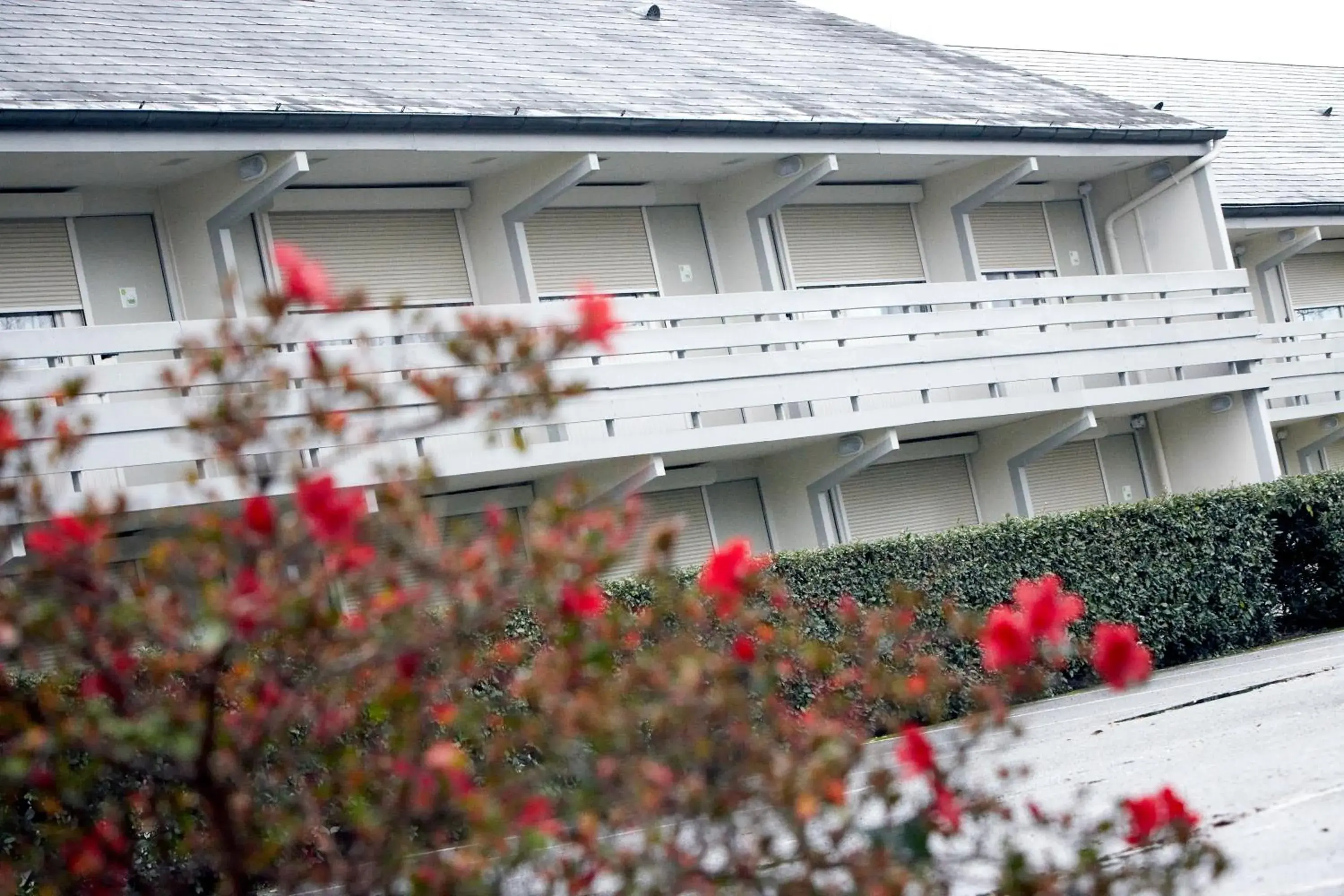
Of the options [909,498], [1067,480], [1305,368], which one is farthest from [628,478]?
[1305,368]

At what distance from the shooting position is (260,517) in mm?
3709

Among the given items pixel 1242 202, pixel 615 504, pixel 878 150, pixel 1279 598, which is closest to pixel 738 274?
pixel 878 150

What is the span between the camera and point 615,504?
171 inches

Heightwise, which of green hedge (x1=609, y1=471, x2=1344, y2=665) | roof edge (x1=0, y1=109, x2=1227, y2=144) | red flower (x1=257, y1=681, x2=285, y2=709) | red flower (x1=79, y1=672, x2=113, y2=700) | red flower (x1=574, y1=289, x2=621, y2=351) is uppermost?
roof edge (x1=0, y1=109, x2=1227, y2=144)

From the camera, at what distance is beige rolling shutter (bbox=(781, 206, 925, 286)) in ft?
76.5

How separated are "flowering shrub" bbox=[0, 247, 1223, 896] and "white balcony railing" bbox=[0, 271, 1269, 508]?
929 cm

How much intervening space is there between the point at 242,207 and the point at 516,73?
4433mm

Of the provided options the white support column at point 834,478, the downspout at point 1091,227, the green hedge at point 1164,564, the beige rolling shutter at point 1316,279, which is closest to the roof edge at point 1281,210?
the beige rolling shutter at point 1316,279

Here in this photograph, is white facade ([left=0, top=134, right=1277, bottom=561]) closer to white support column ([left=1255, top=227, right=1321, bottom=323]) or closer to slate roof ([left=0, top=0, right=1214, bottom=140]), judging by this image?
slate roof ([left=0, top=0, right=1214, bottom=140])

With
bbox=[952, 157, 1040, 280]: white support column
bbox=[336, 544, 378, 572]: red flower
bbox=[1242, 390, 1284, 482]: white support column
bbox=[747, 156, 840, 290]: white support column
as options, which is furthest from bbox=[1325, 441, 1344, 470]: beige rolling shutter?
bbox=[336, 544, 378, 572]: red flower

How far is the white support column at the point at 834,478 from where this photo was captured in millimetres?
21266

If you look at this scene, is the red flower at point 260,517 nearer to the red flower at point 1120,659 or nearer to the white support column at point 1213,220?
the red flower at point 1120,659

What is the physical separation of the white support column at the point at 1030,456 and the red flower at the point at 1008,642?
20.0m

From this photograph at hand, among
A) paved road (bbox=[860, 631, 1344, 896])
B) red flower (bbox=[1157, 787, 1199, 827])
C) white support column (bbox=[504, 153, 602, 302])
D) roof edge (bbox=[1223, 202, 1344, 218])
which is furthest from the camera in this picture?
roof edge (bbox=[1223, 202, 1344, 218])
